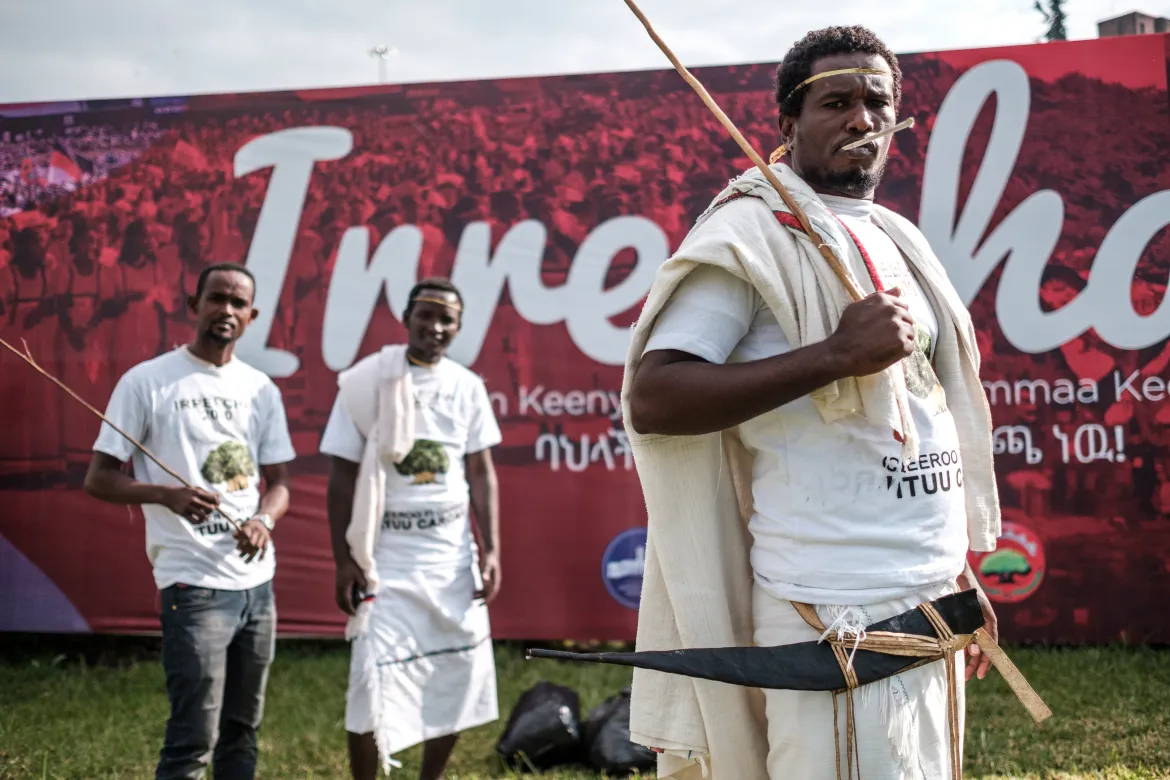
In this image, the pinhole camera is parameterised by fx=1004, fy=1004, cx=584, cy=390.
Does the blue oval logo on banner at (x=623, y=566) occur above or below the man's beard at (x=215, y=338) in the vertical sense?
below

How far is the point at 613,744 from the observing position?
3.96 meters

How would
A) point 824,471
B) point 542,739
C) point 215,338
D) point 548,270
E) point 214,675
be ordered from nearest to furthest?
point 824,471, point 214,675, point 215,338, point 542,739, point 548,270

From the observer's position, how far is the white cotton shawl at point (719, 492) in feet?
5.19

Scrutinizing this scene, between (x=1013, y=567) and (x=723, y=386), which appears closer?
(x=723, y=386)

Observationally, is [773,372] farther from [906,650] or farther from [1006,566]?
[1006,566]

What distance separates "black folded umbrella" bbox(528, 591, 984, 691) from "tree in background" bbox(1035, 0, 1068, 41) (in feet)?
17.9

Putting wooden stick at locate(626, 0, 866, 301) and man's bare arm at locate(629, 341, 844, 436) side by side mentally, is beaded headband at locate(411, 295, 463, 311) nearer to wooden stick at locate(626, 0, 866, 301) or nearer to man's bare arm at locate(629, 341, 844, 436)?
wooden stick at locate(626, 0, 866, 301)

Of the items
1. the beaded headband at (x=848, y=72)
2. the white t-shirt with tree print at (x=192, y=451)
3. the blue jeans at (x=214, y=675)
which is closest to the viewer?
the beaded headband at (x=848, y=72)

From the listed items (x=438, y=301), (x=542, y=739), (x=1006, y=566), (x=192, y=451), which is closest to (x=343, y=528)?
(x=192, y=451)

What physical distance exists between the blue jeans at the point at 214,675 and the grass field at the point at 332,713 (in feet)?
2.51

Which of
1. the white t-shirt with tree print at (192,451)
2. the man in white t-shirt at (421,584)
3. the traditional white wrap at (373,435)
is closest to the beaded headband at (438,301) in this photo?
the man in white t-shirt at (421,584)

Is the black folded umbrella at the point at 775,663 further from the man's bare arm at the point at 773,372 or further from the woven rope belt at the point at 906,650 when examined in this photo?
the man's bare arm at the point at 773,372

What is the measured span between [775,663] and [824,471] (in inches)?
12.1

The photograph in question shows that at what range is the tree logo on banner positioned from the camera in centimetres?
498
